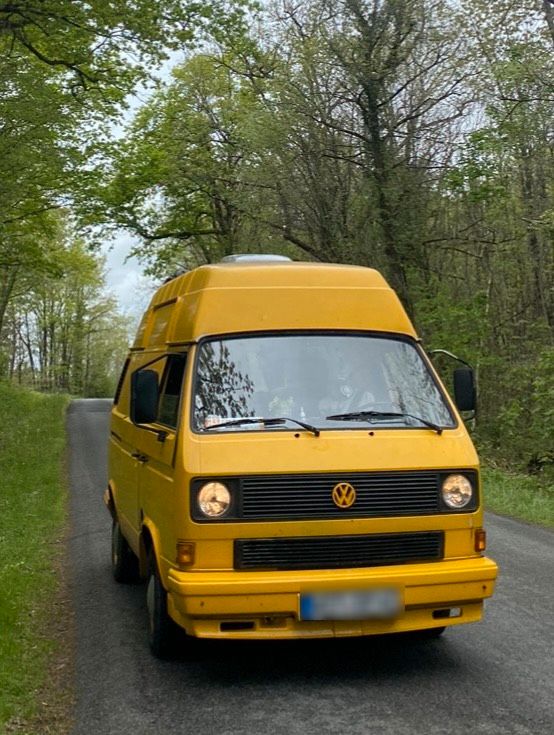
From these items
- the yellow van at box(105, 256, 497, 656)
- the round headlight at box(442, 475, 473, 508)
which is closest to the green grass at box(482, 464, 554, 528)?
the yellow van at box(105, 256, 497, 656)

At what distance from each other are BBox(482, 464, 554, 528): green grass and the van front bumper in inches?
267

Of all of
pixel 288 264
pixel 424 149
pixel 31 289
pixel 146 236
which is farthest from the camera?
pixel 31 289

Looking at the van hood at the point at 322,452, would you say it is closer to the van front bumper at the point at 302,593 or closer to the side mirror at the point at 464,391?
the van front bumper at the point at 302,593

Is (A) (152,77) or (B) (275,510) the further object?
(A) (152,77)

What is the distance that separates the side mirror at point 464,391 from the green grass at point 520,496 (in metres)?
5.80

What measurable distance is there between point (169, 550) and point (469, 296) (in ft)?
56.7

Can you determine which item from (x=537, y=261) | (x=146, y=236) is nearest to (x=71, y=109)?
(x=537, y=261)

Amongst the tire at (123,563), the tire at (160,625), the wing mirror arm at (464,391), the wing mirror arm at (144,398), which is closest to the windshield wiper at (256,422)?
the wing mirror arm at (144,398)

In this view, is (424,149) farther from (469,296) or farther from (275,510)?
(275,510)

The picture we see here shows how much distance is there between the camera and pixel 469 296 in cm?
2169

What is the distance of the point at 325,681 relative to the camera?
5355 millimetres

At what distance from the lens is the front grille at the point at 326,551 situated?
514cm

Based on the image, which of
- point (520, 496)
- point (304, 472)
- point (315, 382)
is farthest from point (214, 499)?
point (520, 496)

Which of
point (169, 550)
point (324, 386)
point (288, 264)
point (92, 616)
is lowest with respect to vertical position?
point (92, 616)
